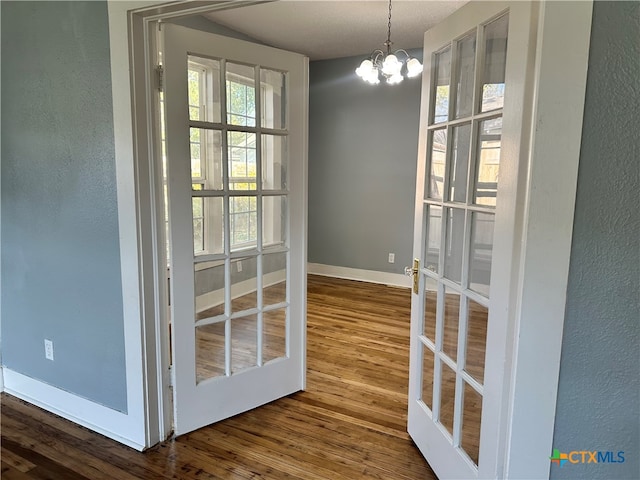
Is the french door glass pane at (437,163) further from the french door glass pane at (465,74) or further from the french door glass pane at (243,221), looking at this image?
the french door glass pane at (243,221)

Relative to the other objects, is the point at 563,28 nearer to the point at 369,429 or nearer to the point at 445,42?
the point at 445,42

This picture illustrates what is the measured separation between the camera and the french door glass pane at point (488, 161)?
1495mm

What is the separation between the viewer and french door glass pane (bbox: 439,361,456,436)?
1850 millimetres

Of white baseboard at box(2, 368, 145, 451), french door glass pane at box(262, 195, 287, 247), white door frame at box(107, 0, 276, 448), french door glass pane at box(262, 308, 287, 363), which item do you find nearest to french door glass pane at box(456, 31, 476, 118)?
white door frame at box(107, 0, 276, 448)

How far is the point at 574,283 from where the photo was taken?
1277 millimetres

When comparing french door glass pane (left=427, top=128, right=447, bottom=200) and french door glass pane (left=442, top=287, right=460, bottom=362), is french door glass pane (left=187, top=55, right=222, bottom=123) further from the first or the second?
french door glass pane (left=442, top=287, right=460, bottom=362)

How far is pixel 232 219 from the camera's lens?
7.48ft

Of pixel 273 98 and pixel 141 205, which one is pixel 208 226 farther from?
pixel 273 98

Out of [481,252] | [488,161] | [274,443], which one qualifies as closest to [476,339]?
[481,252]

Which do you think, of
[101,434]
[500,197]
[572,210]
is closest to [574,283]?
[572,210]

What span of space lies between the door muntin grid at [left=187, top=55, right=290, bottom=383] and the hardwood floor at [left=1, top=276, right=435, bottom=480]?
1.14ft

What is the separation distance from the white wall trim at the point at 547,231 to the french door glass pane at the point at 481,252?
22 cm

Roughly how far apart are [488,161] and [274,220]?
49.8 inches

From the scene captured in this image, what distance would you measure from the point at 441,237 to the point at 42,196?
2034 mm
